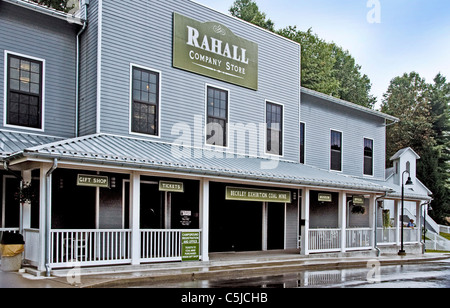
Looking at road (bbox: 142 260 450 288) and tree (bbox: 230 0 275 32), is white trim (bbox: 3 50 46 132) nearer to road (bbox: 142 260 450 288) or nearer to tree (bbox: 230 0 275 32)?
road (bbox: 142 260 450 288)

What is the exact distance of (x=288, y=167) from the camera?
20.2 meters

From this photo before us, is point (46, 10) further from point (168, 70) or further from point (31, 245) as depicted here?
point (31, 245)

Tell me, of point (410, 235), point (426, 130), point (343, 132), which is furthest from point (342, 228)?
point (426, 130)

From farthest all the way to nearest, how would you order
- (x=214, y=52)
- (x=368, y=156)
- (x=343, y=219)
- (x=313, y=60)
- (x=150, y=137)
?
(x=313, y=60) < (x=368, y=156) < (x=343, y=219) < (x=214, y=52) < (x=150, y=137)

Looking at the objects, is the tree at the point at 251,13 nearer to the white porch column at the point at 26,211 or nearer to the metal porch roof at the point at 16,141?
the metal porch roof at the point at 16,141

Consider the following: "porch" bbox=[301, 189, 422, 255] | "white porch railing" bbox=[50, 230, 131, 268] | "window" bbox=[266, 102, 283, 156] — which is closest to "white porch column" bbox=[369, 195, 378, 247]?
"porch" bbox=[301, 189, 422, 255]

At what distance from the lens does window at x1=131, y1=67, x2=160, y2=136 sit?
16.4 meters

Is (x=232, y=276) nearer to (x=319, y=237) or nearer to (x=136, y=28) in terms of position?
(x=319, y=237)

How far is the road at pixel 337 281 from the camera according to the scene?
41.2ft

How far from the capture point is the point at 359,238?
70.6ft

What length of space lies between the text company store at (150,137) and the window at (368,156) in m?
5.43

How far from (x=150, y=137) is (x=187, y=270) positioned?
4.89 meters

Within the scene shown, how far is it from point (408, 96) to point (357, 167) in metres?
32.6
